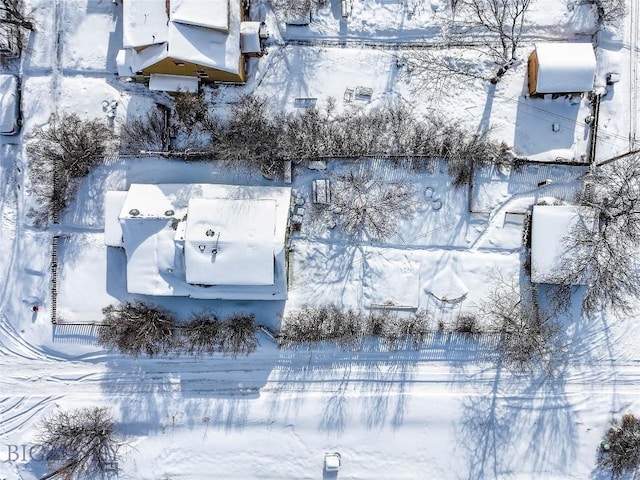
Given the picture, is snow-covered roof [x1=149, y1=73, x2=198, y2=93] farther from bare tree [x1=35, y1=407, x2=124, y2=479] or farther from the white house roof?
the white house roof

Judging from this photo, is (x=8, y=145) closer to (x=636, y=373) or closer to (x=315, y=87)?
(x=315, y=87)

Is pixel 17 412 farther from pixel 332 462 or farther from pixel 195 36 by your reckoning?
pixel 195 36

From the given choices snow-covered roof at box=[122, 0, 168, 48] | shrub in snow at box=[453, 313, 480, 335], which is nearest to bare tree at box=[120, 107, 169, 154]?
snow-covered roof at box=[122, 0, 168, 48]

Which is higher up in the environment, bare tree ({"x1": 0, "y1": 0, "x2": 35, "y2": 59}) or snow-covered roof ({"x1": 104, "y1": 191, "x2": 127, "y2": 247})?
bare tree ({"x1": 0, "y1": 0, "x2": 35, "y2": 59})

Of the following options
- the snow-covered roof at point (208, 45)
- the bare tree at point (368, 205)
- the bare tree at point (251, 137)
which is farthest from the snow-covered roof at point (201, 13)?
the bare tree at point (368, 205)

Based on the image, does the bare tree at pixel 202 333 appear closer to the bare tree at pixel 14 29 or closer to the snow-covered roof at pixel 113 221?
the snow-covered roof at pixel 113 221

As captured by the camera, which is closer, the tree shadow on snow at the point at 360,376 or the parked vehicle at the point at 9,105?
the parked vehicle at the point at 9,105

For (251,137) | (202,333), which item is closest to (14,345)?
(202,333)
